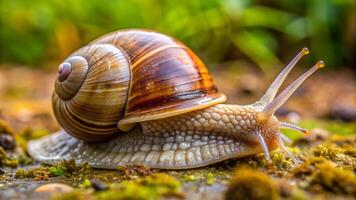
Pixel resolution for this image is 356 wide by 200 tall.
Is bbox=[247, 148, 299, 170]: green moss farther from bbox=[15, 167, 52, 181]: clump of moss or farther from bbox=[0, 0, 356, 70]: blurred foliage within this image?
bbox=[0, 0, 356, 70]: blurred foliage

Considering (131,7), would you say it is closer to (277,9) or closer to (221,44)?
(221,44)

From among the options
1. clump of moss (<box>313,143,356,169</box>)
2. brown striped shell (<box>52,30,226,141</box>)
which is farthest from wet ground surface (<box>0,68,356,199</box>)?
brown striped shell (<box>52,30,226,141</box>)

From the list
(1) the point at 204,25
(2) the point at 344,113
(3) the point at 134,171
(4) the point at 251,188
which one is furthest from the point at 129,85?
(1) the point at 204,25

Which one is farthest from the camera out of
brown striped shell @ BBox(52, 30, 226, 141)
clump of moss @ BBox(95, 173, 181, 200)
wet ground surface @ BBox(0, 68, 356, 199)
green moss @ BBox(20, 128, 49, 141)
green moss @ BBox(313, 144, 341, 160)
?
green moss @ BBox(20, 128, 49, 141)

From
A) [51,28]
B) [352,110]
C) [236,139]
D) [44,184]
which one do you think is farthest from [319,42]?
[44,184]

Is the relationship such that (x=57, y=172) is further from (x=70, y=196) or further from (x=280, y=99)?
(x=280, y=99)

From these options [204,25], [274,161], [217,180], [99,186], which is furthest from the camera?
[204,25]

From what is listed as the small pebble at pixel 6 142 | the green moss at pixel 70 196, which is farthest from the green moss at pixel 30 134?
the green moss at pixel 70 196
